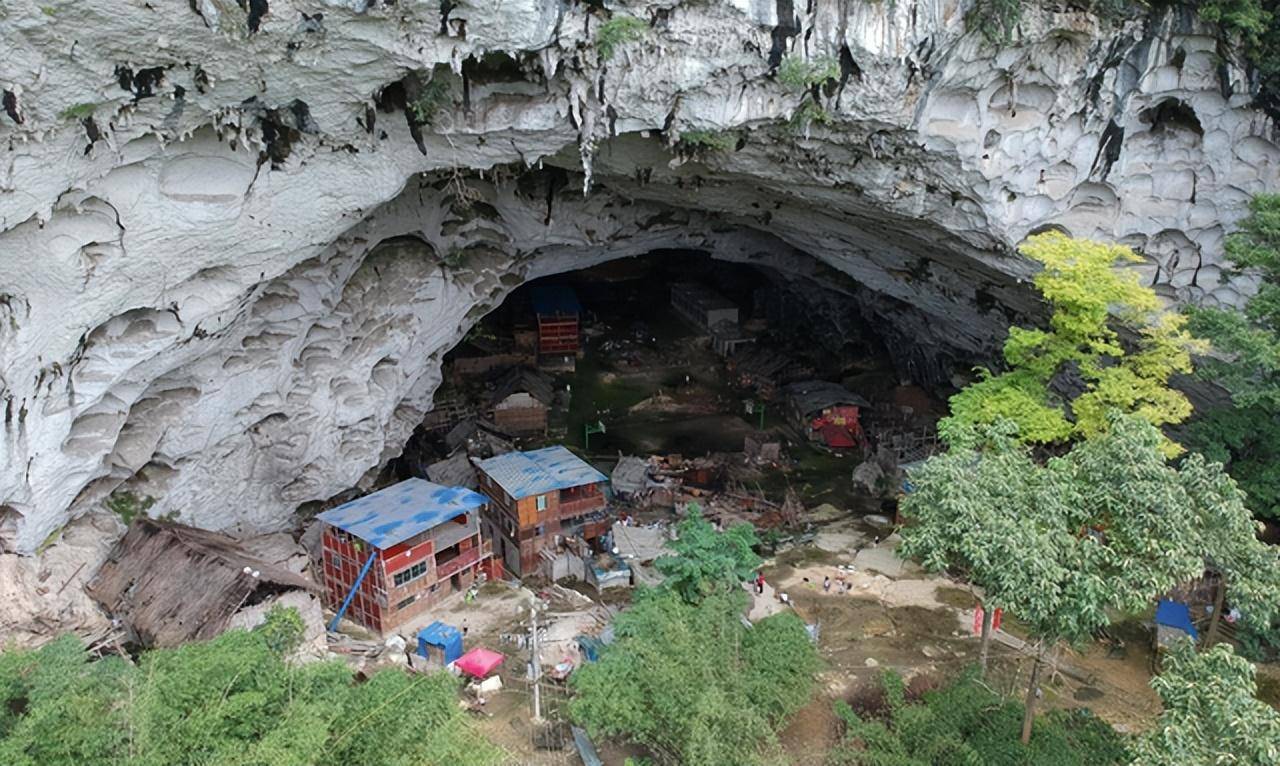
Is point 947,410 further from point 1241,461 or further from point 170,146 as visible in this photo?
point 170,146

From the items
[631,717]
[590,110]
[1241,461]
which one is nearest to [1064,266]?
[1241,461]

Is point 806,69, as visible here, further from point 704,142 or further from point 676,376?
point 676,376

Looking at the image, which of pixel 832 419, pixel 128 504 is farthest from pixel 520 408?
pixel 128 504

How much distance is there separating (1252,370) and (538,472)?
464 inches

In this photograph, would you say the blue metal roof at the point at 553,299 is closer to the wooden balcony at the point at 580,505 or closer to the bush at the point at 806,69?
the wooden balcony at the point at 580,505

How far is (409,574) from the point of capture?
1540cm

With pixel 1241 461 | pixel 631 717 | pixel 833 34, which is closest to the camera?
pixel 631 717

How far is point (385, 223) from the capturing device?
17.4 m

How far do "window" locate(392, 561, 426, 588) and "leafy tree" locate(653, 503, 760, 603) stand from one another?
4297mm

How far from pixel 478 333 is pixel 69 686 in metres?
19.7

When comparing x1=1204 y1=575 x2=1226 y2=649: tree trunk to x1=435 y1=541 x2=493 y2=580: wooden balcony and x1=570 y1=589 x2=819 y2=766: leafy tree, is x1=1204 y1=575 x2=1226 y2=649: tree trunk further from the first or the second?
x1=435 y1=541 x2=493 y2=580: wooden balcony

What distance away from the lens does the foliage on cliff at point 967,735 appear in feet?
36.0

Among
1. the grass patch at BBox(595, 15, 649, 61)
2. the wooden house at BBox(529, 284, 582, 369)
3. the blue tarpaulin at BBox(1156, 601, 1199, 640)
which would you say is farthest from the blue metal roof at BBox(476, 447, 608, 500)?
the wooden house at BBox(529, 284, 582, 369)

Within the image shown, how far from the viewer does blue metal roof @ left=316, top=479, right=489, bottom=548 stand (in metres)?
15.2
